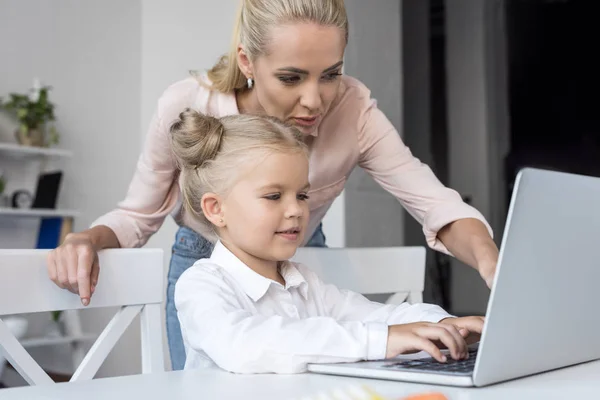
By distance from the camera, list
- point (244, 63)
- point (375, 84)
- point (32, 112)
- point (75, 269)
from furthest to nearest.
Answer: point (32, 112) < point (375, 84) < point (244, 63) < point (75, 269)

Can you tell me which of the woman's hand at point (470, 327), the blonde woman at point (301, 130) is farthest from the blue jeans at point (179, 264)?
the woman's hand at point (470, 327)

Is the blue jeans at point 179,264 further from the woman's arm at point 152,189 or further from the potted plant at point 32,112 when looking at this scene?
the potted plant at point 32,112

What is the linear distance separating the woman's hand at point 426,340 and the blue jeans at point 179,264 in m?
0.70

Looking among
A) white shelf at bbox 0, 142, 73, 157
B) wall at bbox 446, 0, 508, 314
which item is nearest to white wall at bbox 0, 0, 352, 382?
white shelf at bbox 0, 142, 73, 157

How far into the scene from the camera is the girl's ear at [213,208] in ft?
3.55

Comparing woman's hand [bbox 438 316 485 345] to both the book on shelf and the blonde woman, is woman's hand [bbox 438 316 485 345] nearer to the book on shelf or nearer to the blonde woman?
the blonde woman

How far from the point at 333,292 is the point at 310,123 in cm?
29

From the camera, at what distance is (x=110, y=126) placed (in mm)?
4039

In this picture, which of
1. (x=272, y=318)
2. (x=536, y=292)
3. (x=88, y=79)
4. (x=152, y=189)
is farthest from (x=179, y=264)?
(x=88, y=79)

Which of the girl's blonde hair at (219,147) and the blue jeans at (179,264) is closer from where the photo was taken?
the girl's blonde hair at (219,147)

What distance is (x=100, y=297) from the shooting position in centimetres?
104

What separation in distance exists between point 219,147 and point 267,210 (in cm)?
14

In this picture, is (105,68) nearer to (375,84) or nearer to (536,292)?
(375,84)

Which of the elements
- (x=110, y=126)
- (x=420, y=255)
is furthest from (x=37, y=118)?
(x=420, y=255)
